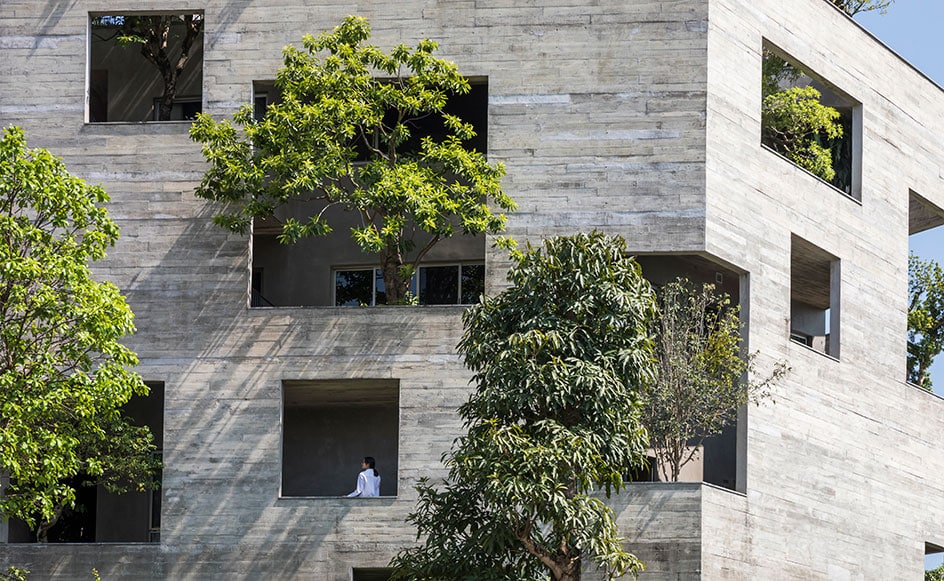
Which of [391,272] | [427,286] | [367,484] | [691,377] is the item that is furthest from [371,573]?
[691,377]

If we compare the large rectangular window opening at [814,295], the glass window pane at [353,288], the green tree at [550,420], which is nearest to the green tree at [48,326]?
the green tree at [550,420]

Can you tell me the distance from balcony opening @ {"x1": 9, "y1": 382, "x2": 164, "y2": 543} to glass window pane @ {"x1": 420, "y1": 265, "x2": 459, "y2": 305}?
514 cm

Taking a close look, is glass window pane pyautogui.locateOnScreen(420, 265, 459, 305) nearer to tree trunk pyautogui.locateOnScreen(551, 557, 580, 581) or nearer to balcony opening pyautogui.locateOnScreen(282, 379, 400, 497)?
balcony opening pyautogui.locateOnScreen(282, 379, 400, 497)

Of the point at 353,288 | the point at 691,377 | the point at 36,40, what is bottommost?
the point at 691,377

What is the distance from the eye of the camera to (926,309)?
127 ft

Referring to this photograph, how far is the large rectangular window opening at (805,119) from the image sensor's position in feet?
101

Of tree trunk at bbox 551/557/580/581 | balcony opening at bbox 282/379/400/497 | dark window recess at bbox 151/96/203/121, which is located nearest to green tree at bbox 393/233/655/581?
tree trunk at bbox 551/557/580/581

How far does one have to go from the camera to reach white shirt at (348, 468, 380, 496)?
86.9ft

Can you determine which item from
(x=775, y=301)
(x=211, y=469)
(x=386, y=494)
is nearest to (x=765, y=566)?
(x=775, y=301)

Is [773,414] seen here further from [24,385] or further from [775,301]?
[24,385]

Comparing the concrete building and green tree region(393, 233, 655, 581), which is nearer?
green tree region(393, 233, 655, 581)

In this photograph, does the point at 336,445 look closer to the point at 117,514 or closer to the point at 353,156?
the point at 117,514

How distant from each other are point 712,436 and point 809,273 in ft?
15.6

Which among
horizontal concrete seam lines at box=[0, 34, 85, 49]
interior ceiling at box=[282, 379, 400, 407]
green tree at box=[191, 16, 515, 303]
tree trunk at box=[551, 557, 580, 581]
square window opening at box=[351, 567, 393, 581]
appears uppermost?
horizontal concrete seam lines at box=[0, 34, 85, 49]
